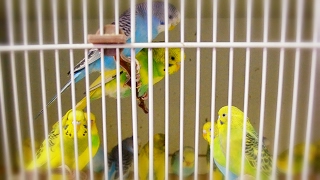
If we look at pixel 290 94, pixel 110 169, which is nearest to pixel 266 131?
pixel 290 94

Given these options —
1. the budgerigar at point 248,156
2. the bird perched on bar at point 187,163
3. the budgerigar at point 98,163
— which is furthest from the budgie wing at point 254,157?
the budgerigar at point 98,163

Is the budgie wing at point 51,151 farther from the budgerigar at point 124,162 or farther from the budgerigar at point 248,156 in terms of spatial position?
the budgerigar at point 248,156

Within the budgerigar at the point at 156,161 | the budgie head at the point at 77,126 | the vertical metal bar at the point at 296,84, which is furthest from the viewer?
the budgerigar at the point at 156,161

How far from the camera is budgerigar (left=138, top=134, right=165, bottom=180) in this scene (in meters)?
0.67

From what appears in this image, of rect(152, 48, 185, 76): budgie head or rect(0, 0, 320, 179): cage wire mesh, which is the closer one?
rect(0, 0, 320, 179): cage wire mesh

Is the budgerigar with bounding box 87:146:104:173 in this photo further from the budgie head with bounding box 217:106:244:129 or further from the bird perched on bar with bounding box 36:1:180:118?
the budgie head with bounding box 217:106:244:129

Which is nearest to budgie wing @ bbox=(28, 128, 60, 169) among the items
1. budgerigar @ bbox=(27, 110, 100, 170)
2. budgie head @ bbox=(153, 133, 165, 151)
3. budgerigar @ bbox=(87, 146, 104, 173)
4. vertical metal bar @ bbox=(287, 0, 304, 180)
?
budgerigar @ bbox=(27, 110, 100, 170)

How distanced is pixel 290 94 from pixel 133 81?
45cm

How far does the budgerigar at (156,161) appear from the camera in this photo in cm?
67

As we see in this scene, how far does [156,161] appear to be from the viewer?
69cm

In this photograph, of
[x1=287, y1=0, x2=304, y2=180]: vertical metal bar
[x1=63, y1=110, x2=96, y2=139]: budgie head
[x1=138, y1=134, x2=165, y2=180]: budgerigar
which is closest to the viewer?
[x1=287, y1=0, x2=304, y2=180]: vertical metal bar

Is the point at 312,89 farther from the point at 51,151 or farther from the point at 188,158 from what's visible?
the point at 51,151

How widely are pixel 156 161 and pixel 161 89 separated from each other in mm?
223

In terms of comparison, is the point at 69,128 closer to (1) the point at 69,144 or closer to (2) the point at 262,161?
(1) the point at 69,144
